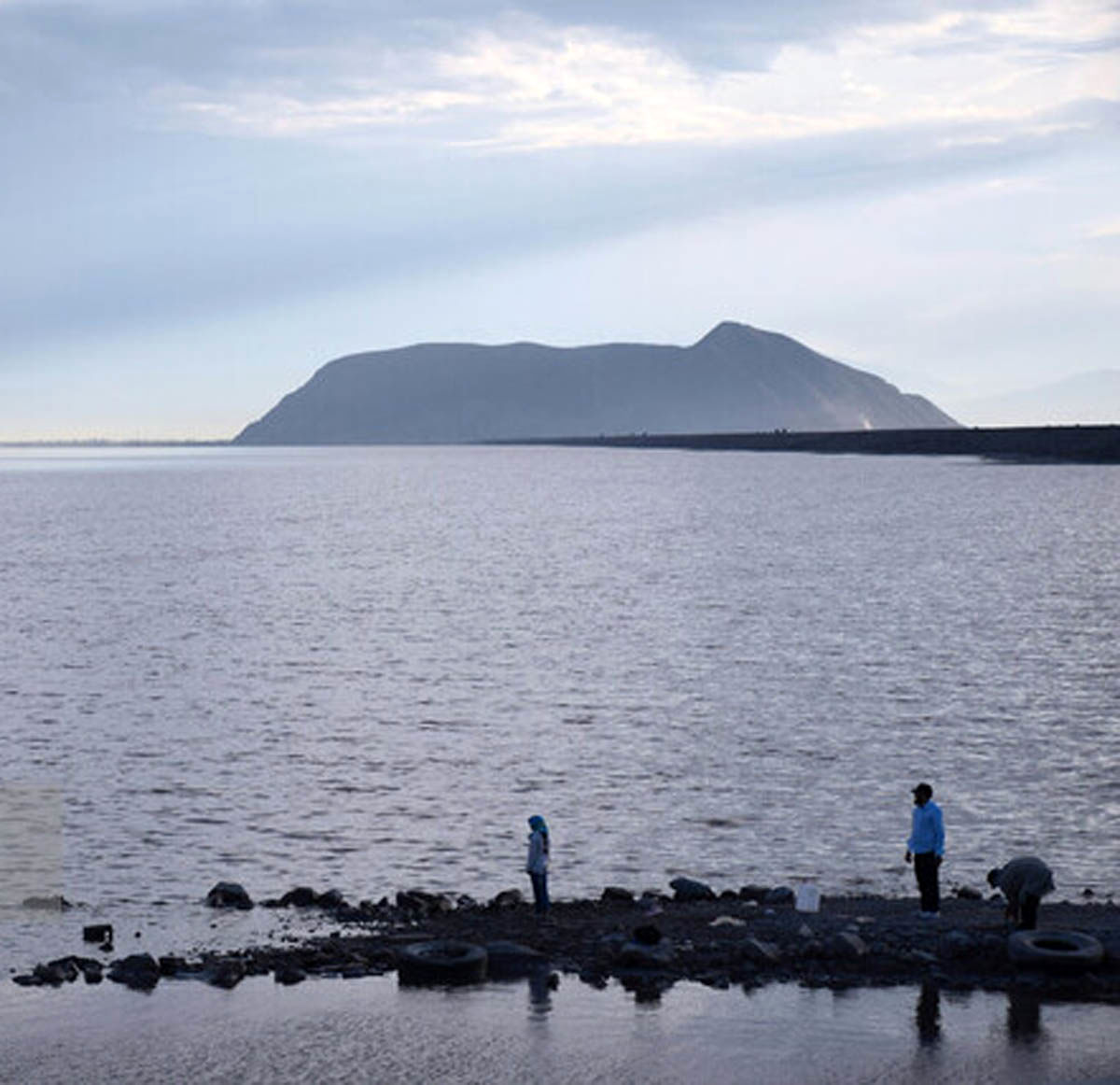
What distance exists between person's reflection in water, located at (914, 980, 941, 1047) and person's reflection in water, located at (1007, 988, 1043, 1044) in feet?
2.68

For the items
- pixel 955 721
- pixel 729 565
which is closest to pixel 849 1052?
pixel 955 721

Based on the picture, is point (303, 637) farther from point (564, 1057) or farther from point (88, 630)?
point (564, 1057)

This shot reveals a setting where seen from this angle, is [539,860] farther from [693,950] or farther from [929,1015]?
[929,1015]

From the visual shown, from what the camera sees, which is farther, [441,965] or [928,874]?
[928,874]

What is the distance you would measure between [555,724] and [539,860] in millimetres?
22925

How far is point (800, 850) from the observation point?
33312 millimetres

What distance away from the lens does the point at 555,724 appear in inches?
1928

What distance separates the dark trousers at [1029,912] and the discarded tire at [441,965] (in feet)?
23.3

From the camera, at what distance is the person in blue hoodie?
2595cm

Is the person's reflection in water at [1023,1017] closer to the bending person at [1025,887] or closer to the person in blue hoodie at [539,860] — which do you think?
the bending person at [1025,887]

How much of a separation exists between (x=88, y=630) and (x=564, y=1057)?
2344 inches

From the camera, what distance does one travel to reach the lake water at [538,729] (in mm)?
32375

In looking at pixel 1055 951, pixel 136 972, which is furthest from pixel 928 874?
pixel 136 972

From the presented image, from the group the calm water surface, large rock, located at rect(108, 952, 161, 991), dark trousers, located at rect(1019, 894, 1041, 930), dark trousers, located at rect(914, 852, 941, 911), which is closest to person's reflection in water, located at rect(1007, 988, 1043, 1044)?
dark trousers, located at rect(1019, 894, 1041, 930)
